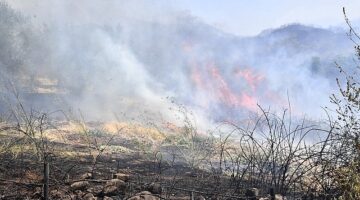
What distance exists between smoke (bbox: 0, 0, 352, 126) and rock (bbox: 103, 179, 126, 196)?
18527mm

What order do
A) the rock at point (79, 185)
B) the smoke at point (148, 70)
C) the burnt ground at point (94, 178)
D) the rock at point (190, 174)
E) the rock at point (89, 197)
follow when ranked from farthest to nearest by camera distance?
the smoke at point (148, 70) → the rock at point (190, 174) → the rock at point (79, 185) → the burnt ground at point (94, 178) → the rock at point (89, 197)

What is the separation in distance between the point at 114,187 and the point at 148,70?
1108 inches

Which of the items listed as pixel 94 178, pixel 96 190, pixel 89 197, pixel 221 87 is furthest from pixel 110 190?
pixel 221 87

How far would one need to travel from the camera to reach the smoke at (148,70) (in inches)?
1219

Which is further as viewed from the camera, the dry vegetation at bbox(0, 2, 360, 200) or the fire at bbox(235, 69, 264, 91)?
Answer: the fire at bbox(235, 69, 264, 91)

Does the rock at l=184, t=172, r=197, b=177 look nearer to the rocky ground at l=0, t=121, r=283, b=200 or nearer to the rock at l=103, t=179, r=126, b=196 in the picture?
the rocky ground at l=0, t=121, r=283, b=200

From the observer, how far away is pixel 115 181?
8.71 meters

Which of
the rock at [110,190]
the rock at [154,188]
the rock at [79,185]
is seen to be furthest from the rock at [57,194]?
the rock at [154,188]

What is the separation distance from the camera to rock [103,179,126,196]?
854 cm

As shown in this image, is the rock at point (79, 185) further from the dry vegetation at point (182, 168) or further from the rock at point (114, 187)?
the rock at point (114, 187)

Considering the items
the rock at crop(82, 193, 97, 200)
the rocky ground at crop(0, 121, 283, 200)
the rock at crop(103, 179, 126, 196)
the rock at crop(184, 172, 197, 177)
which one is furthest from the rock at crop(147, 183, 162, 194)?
the rock at crop(184, 172, 197, 177)

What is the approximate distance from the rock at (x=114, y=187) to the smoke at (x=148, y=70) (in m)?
18.5

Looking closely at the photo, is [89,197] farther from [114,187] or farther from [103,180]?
[114,187]

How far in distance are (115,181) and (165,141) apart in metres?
11.5
